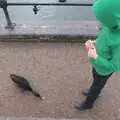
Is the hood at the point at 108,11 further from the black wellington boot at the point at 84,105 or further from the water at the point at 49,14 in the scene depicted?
the water at the point at 49,14

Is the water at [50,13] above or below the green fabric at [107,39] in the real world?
below

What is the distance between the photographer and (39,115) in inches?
149

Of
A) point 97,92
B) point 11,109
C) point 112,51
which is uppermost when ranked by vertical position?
point 112,51

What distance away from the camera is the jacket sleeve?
3.10 metres

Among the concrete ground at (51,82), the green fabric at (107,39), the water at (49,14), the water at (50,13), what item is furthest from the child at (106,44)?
the water at (50,13)

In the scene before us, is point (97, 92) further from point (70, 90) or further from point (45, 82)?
point (45, 82)

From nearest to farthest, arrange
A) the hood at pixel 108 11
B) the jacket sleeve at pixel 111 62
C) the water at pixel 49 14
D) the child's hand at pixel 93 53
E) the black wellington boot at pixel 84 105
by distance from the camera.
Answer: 1. the hood at pixel 108 11
2. the jacket sleeve at pixel 111 62
3. the child's hand at pixel 93 53
4. the black wellington boot at pixel 84 105
5. the water at pixel 49 14

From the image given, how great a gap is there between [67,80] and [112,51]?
1177 mm

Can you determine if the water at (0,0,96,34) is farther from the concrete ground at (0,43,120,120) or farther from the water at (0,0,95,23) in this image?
the concrete ground at (0,43,120,120)

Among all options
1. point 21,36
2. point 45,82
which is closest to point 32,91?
point 45,82

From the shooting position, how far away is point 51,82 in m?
4.18

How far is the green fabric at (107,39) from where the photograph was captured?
2.85 meters

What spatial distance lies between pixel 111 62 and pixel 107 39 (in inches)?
8.6

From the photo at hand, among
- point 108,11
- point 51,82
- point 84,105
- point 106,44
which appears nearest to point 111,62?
point 106,44
